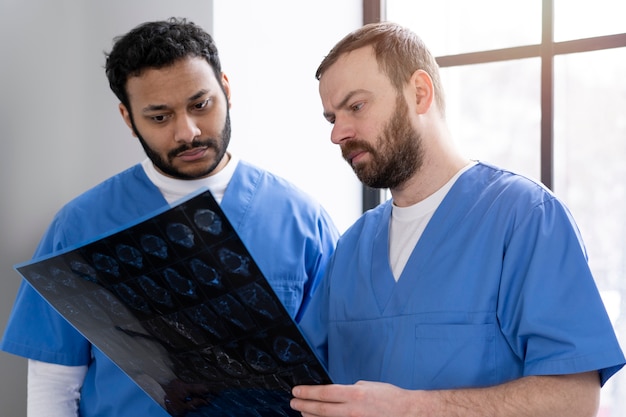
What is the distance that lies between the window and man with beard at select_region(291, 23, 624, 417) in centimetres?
94

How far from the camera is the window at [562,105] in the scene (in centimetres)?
198

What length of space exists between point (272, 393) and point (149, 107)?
56 cm

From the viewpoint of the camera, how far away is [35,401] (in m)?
1.33

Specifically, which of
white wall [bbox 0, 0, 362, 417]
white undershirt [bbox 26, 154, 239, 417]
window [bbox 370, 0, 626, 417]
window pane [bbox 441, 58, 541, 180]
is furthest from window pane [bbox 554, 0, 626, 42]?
white undershirt [bbox 26, 154, 239, 417]

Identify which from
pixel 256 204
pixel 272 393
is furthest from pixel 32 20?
pixel 272 393

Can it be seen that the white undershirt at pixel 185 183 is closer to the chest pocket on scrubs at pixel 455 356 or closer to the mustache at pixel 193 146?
the mustache at pixel 193 146

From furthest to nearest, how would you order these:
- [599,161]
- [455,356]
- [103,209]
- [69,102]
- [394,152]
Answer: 1. [599,161]
2. [69,102]
3. [103,209]
4. [394,152]
5. [455,356]

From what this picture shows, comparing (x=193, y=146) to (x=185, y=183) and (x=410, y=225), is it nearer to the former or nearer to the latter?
(x=185, y=183)

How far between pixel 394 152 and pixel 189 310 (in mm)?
401

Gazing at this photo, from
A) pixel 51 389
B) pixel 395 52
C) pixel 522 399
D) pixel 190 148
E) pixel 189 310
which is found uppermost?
pixel 395 52

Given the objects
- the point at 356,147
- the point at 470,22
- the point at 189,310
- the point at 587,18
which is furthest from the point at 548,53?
the point at 189,310

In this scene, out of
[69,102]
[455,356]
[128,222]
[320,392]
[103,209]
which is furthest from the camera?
[69,102]

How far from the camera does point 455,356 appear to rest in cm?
104

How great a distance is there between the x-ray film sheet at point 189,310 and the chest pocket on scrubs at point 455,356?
18cm
